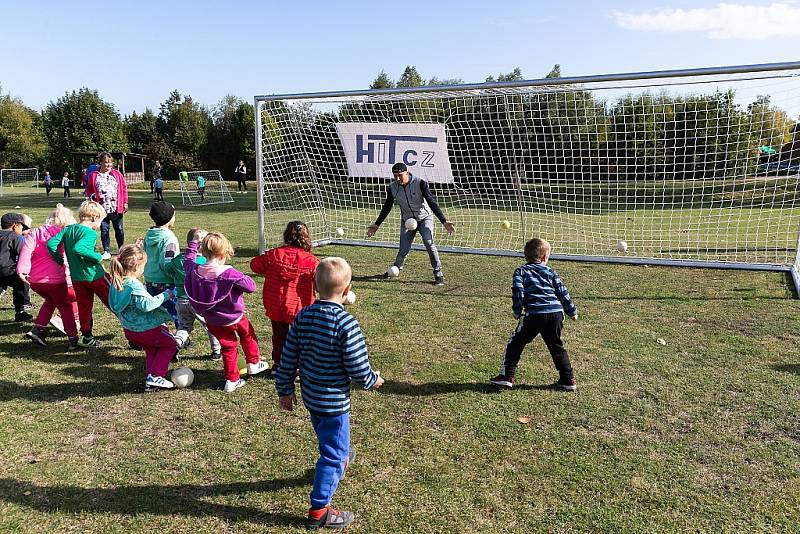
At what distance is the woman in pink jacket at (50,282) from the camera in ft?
19.5

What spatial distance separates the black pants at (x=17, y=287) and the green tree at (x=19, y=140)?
59.5 m

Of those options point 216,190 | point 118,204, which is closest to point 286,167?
point 118,204

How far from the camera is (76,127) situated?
5266cm

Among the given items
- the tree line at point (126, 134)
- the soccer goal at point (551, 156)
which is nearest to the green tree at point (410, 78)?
the tree line at point (126, 134)

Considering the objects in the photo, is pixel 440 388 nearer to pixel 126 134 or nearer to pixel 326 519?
pixel 326 519

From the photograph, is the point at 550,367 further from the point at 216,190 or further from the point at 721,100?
the point at 216,190

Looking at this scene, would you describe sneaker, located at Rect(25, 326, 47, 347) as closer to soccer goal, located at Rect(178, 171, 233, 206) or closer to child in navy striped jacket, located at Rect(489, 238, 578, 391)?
child in navy striped jacket, located at Rect(489, 238, 578, 391)

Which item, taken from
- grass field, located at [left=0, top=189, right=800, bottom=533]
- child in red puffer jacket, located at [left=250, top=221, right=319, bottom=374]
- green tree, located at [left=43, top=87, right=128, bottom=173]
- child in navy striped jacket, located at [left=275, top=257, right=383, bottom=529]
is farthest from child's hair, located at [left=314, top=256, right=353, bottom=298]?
green tree, located at [left=43, top=87, right=128, bottom=173]

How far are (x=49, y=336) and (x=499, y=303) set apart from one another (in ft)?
18.3

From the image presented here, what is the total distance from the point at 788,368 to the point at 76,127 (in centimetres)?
5944

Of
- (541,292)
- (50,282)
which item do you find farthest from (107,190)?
(541,292)

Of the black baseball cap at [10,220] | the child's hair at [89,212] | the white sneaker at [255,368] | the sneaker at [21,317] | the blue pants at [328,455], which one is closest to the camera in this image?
the blue pants at [328,455]

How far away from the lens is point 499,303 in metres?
8.01

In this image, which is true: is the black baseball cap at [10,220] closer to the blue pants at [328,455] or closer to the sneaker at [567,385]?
the blue pants at [328,455]
